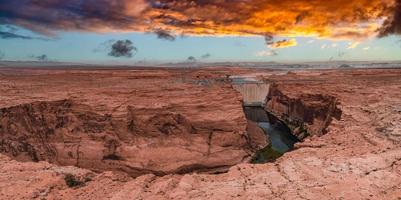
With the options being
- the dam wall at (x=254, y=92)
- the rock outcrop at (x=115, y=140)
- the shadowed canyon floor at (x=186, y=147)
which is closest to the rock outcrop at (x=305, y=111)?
the shadowed canyon floor at (x=186, y=147)

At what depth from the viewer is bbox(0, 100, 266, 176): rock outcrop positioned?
25938 mm

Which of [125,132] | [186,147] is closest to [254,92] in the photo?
[186,147]

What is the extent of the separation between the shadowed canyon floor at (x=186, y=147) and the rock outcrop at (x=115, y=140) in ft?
0.21

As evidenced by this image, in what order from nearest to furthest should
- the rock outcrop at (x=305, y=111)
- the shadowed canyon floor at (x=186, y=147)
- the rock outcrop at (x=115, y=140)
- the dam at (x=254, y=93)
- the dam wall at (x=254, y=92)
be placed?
1. the shadowed canyon floor at (x=186, y=147)
2. the rock outcrop at (x=115, y=140)
3. the rock outcrop at (x=305, y=111)
4. the dam at (x=254, y=93)
5. the dam wall at (x=254, y=92)

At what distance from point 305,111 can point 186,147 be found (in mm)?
13687

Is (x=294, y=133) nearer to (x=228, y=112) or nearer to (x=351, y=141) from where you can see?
(x=228, y=112)

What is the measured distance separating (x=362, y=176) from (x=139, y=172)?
15064mm

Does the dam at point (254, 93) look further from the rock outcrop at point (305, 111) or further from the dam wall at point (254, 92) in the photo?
the rock outcrop at point (305, 111)

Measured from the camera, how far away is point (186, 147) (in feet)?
92.2

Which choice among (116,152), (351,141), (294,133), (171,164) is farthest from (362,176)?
(294,133)

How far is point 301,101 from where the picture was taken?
1511 inches

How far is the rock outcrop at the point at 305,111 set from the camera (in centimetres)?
3194

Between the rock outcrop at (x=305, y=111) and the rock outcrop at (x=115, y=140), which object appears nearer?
the rock outcrop at (x=115, y=140)

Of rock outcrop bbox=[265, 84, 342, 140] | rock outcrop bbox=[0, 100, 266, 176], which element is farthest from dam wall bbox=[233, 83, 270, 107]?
rock outcrop bbox=[0, 100, 266, 176]
